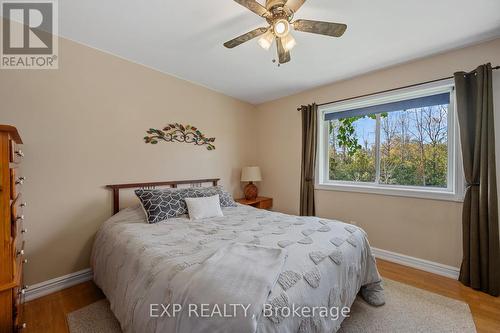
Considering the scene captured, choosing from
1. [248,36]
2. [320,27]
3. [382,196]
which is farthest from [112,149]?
[382,196]

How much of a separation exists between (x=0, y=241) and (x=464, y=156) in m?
3.80

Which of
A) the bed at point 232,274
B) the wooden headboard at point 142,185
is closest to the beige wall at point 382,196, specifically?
the bed at point 232,274

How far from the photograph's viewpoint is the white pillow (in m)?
2.37

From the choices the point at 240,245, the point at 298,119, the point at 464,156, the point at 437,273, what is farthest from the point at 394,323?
the point at 298,119

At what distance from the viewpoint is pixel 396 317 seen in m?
1.74

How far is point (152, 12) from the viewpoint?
1804mm

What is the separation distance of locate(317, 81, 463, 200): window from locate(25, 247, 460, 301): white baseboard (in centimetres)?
80

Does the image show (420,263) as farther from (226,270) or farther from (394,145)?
(226,270)

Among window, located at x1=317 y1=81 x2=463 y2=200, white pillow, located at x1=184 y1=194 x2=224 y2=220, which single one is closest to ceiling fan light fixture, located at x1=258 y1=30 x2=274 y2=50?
white pillow, located at x1=184 y1=194 x2=224 y2=220

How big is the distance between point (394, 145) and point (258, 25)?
239 cm

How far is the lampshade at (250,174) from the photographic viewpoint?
3812 mm

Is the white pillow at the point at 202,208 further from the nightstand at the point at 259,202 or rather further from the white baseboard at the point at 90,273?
the white baseboard at the point at 90,273

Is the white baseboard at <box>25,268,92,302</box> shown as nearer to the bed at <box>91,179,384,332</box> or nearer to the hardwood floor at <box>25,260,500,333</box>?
the hardwood floor at <box>25,260,500,333</box>

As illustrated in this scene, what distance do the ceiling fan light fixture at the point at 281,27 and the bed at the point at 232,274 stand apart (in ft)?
5.19
